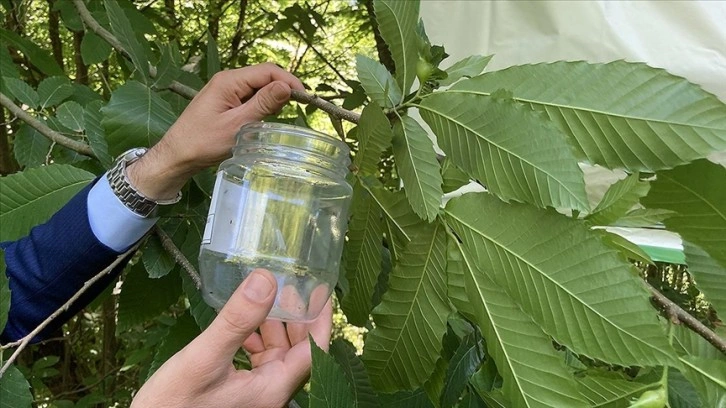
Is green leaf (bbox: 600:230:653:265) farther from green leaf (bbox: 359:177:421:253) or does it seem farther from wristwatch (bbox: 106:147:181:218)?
wristwatch (bbox: 106:147:181:218)

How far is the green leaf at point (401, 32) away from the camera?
1.82 feet

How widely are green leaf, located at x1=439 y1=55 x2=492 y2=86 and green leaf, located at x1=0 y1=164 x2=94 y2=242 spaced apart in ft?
1.83

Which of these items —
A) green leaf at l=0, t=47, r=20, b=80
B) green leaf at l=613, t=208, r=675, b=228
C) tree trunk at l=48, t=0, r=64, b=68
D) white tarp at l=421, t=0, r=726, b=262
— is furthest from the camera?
tree trunk at l=48, t=0, r=64, b=68

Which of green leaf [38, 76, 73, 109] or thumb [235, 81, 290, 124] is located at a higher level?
thumb [235, 81, 290, 124]

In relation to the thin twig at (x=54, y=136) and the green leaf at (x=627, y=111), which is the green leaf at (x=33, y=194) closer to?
the thin twig at (x=54, y=136)

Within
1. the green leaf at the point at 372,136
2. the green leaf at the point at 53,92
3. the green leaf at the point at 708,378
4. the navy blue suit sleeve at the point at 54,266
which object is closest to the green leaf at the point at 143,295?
the navy blue suit sleeve at the point at 54,266

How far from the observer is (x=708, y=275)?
0.59 meters

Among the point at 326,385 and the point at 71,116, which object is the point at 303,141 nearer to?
the point at 326,385

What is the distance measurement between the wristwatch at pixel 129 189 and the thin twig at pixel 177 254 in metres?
0.03

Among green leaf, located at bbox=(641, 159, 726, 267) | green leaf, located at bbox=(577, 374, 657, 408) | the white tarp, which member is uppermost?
the white tarp

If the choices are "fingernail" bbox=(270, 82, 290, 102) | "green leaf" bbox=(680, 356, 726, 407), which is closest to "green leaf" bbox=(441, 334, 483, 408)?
"green leaf" bbox=(680, 356, 726, 407)

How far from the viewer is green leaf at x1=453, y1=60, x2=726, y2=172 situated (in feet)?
1.44

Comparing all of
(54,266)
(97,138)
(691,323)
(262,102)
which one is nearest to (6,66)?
(97,138)

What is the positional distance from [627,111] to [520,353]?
0.60 feet
